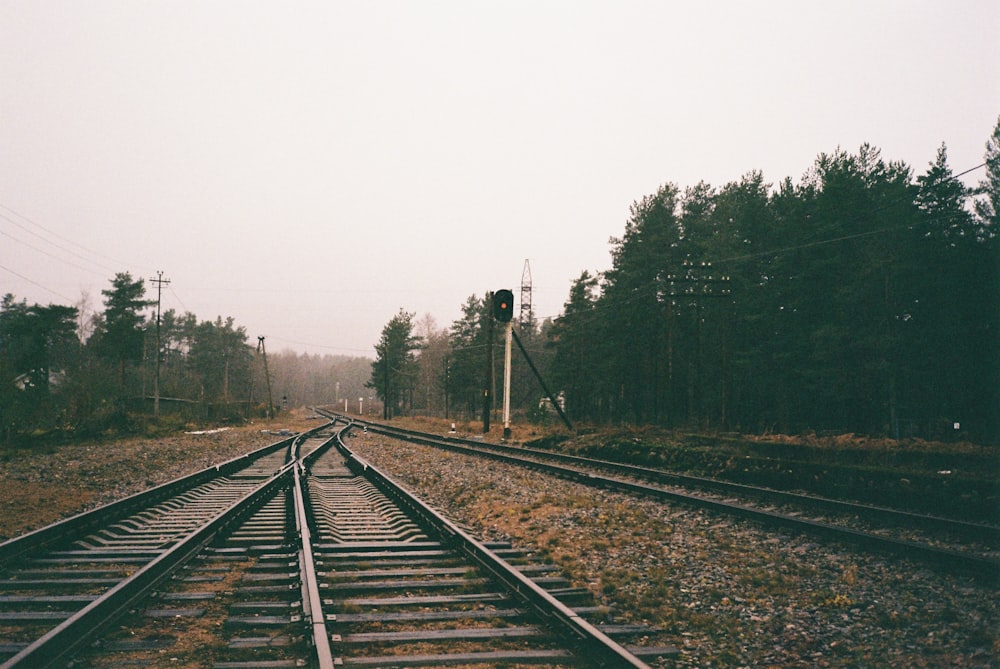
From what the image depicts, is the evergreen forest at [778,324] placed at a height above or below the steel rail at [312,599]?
above

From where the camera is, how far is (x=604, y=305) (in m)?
53.0

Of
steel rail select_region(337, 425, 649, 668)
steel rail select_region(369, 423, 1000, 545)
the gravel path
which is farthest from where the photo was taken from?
steel rail select_region(369, 423, 1000, 545)

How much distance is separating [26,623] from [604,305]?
50056 mm

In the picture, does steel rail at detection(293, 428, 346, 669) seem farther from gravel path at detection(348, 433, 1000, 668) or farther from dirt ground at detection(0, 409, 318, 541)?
dirt ground at detection(0, 409, 318, 541)

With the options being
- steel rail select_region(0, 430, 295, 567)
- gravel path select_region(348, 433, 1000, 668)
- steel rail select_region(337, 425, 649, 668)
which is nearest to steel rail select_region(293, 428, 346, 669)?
steel rail select_region(337, 425, 649, 668)

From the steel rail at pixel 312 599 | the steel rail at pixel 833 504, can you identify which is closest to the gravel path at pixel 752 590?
the steel rail at pixel 833 504

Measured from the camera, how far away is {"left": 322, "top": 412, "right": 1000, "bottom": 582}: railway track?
6756 millimetres

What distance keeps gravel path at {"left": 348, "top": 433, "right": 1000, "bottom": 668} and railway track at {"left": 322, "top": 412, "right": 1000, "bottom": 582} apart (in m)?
0.24

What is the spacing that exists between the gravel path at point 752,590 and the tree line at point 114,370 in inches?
907

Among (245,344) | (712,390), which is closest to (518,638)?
(712,390)

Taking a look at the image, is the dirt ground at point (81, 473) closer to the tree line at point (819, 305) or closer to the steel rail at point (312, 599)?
the steel rail at point (312, 599)

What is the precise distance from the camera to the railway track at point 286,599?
164 inches

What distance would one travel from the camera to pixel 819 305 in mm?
36438

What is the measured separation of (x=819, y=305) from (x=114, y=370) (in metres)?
52.6
